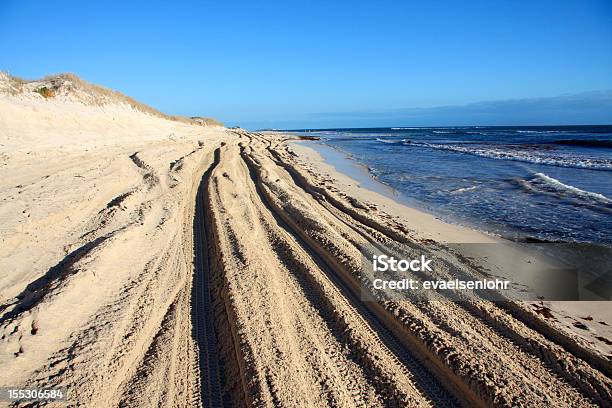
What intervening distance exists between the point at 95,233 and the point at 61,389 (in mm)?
3235

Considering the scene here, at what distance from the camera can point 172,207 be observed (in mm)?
7281

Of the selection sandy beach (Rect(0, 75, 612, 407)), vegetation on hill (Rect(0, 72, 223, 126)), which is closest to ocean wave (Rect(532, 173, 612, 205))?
sandy beach (Rect(0, 75, 612, 407))

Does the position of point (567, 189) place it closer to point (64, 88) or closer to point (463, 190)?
point (463, 190)

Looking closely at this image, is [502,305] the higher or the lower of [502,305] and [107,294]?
the lower

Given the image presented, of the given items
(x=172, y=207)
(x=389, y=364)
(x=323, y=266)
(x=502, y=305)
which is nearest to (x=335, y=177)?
(x=172, y=207)

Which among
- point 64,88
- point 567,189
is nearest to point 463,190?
point 567,189

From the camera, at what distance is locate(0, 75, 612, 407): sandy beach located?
9.12 feet

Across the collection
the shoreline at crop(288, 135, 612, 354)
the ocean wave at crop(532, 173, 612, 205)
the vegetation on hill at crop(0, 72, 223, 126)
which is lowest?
the shoreline at crop(288, 135, 612, 354)

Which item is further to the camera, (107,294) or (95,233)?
(95,233)

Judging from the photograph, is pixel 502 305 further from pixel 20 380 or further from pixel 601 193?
pixel 601 193

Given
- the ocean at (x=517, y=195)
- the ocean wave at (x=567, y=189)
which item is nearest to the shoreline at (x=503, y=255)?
the ocean at (x=517, y=195)

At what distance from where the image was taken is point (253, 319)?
11.7ft

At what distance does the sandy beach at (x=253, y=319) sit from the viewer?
9.12 feet

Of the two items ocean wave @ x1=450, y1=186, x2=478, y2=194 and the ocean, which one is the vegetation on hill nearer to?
the ocean
